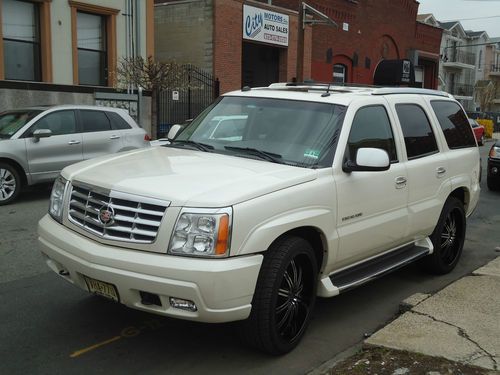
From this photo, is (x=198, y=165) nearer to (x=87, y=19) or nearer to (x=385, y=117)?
(x=385, y=117)

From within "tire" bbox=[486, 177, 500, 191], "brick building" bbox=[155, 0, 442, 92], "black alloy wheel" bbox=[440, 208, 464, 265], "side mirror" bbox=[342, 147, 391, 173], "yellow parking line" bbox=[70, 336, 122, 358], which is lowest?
"tire" bbox=[486, 177, 500, 191]

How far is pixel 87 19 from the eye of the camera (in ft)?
57.1

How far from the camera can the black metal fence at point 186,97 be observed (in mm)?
19719

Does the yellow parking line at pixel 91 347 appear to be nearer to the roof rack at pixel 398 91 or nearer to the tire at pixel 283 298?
the tire at pixel 283 298

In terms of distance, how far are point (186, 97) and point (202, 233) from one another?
730 inches

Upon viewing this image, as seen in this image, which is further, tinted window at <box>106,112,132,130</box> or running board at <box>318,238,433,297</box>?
tinted window at <box>106,112,132,130</box>

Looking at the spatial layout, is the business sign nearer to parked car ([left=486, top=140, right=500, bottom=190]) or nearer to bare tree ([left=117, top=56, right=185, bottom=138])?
bare tree ([left=117, top=56, right=185, bottom=138])

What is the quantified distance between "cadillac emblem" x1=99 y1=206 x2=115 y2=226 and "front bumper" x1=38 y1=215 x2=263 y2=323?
0.16 m

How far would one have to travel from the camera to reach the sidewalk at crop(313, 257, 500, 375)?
3.64 meters

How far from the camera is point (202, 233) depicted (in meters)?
3.49

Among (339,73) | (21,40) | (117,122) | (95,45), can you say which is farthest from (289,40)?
(117,122)

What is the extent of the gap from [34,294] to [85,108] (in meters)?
6.34

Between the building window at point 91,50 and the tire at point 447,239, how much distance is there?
44.9 ft

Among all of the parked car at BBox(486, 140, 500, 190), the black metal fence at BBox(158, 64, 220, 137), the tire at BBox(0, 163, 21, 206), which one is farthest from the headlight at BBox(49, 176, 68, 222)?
the black metal fence at BBox(158, 64, 220, 137)
